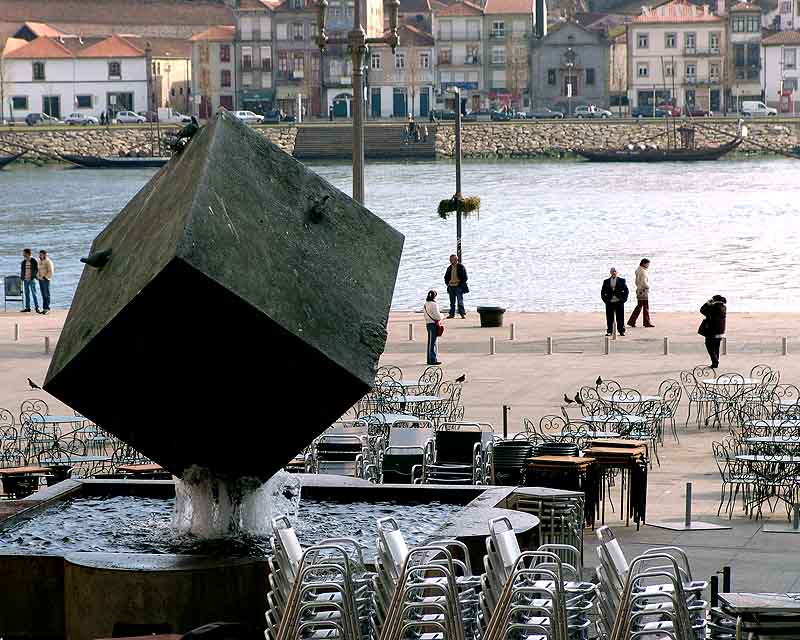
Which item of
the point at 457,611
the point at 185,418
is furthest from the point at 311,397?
the point at 457,611

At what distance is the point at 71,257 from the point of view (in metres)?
57.9

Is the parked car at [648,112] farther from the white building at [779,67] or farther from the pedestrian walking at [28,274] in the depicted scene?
the pedestrian walking at [28,274]

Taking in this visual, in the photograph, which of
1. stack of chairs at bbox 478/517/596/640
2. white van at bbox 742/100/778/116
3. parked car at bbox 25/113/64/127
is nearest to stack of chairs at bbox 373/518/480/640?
stack of chairs at bbox 478/517/596/640

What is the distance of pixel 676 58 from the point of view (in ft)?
414

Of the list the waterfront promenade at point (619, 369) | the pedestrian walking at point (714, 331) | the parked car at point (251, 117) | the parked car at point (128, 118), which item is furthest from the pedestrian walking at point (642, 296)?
the parked car at point (128, 118)

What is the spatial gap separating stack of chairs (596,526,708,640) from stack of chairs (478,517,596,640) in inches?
4.2

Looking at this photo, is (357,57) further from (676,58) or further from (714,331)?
(676,58)

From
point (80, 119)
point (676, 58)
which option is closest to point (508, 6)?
point (676, 58)

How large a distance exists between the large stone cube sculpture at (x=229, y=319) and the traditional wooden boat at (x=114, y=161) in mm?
96716

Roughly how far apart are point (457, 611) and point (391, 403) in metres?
10.5

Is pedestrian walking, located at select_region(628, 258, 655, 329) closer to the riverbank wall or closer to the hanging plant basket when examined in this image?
the hanging plant basket

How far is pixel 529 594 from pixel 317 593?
3.75 feet

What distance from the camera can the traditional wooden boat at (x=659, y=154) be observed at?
10919 cm

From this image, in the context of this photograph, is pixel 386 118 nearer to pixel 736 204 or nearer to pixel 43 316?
pixel 736 204
